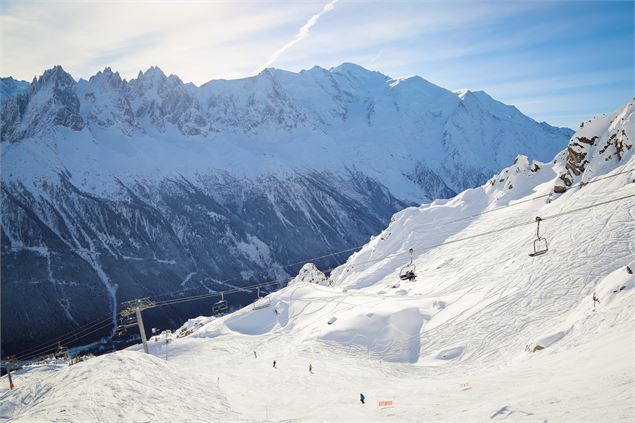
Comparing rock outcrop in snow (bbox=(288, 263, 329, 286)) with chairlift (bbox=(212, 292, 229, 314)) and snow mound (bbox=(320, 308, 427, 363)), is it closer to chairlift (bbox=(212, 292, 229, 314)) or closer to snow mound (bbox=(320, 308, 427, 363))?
chairlift (bbox=(212, 292, 229, 314))

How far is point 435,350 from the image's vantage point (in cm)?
4509

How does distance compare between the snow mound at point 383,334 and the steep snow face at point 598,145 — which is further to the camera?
the steep snow face at point 598,145

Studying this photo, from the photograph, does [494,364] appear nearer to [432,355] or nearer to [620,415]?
[432,355]

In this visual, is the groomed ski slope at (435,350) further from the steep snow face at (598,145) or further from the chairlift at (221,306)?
the chairlift at (221,306)

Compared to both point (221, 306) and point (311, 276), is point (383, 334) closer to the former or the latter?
point (221, 306)

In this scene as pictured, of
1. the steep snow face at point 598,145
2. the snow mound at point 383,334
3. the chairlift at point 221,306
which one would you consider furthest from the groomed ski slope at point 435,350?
the chairlift at point 221,306

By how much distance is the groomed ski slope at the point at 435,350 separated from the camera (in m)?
23.7

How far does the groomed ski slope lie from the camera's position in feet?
77.6

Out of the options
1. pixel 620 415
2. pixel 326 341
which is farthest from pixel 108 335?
pixel 620 415

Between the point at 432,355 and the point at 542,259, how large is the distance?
18193 millimetres

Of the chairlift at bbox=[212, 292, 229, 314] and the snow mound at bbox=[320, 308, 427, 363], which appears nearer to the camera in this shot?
the snow mound at bbox=[320, 308, 427, 363]

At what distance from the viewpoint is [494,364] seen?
37406mm

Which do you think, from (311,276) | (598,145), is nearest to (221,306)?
(311,276)

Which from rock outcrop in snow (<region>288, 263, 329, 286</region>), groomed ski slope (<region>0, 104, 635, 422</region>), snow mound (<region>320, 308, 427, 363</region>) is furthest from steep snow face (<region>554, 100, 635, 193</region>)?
rock outcrop in snow (<region>288, 263, 329, 286</region>)
